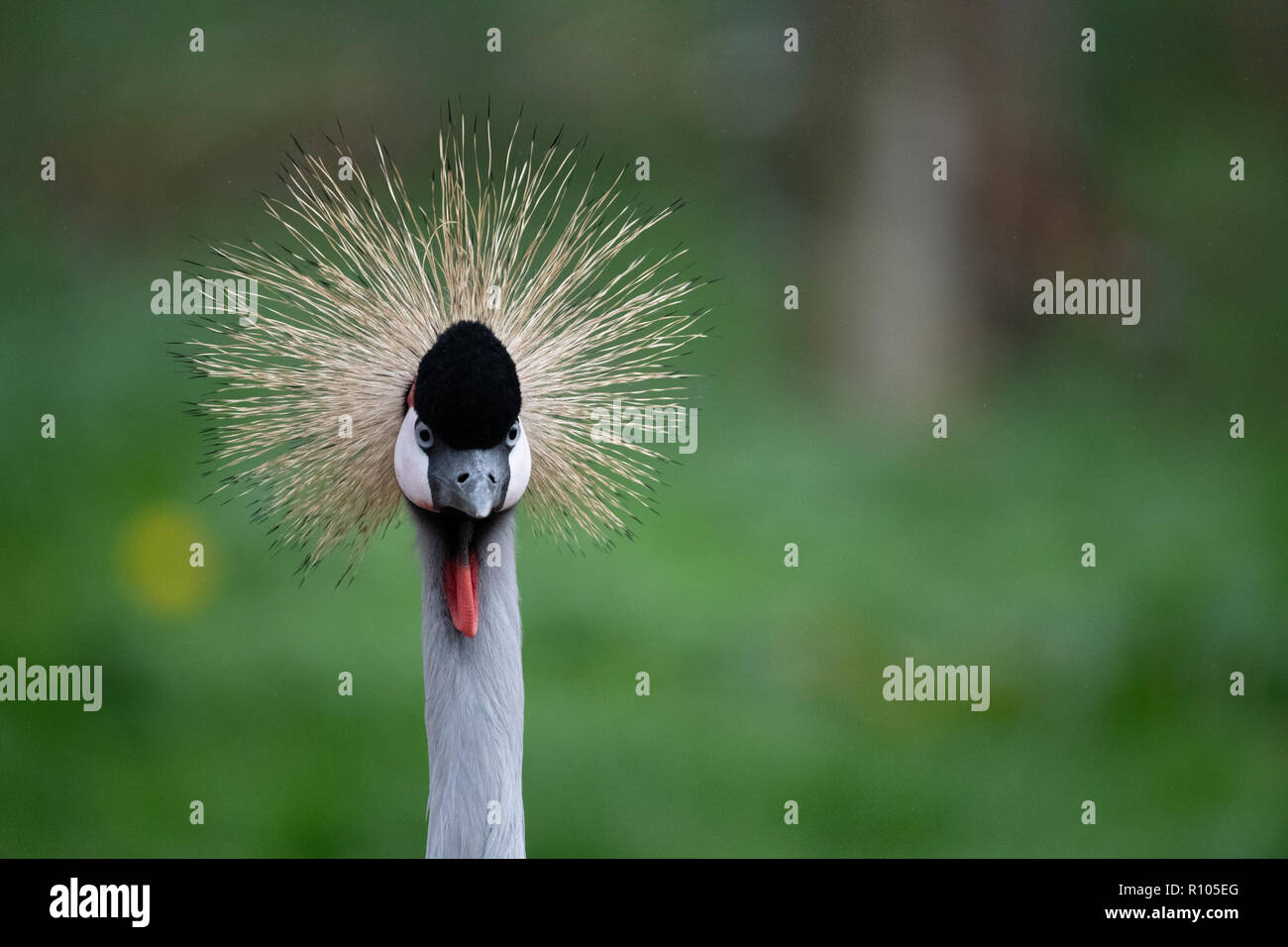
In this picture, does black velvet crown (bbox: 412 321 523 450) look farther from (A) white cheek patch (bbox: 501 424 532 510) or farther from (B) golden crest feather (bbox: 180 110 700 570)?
(B) golden crest feather (bbox: 180 110 700 570)

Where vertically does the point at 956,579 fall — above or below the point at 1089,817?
above

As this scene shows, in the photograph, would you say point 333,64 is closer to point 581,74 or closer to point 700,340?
point 581,74

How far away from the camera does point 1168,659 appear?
433cm

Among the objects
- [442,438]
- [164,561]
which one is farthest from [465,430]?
[164,561]

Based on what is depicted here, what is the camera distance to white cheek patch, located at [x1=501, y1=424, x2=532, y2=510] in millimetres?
1900

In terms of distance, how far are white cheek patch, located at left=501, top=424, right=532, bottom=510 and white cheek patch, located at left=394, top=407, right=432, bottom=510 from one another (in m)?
0.01

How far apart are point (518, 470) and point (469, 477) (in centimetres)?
10

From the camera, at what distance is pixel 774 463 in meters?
5.67

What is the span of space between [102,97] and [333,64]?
1.34 m

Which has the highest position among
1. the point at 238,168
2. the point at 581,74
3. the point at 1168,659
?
the point at 581,74

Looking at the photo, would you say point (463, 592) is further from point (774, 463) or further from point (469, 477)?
point (774, 463)

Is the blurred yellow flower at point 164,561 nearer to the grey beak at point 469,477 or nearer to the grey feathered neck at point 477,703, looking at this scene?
the grey feathered neck at point 477,703

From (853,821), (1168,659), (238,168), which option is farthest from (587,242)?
(238,168)

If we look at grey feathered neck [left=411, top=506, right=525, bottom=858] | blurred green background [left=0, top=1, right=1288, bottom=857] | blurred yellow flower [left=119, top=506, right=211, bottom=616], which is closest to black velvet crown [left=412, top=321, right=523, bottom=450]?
grey feathered neck [left=411, top=506, right=525, bottom=858]
